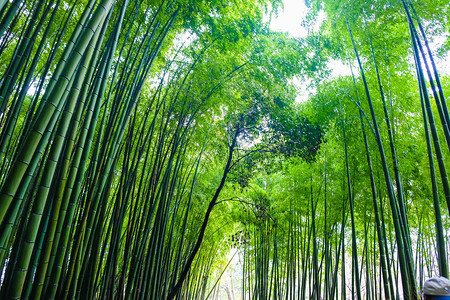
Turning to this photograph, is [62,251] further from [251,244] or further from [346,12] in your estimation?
[251,244]

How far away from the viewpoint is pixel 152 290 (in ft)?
11.2

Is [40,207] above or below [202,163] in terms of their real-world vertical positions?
below

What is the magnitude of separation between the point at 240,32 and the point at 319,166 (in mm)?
3095

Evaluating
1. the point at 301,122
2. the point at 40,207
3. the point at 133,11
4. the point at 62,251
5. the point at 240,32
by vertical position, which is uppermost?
the point at 240,32

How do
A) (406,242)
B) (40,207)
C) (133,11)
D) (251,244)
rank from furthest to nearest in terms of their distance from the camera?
(251,244) → (406,242) → (133,11) → (40,207)

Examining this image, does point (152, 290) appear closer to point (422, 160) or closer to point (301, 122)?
point (301, 122)

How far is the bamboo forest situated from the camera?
1345 mm

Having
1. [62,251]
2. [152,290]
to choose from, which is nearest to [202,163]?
[152,290]

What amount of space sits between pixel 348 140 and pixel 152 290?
11.8ft

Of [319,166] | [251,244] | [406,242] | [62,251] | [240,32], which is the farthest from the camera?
[251,244]

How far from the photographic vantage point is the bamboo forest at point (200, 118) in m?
1.34

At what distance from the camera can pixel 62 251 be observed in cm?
123

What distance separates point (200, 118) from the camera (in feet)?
13.0

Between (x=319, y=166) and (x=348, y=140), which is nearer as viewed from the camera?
(x=348, y=140)
